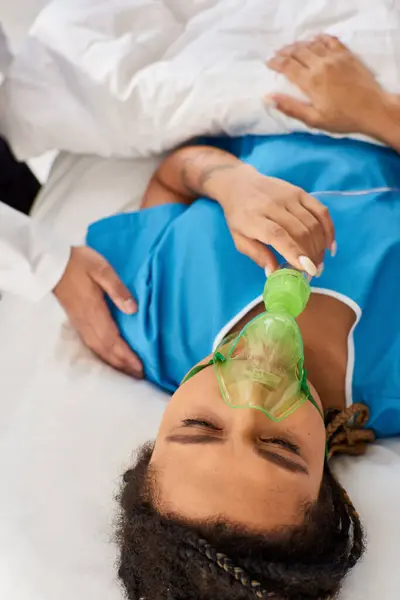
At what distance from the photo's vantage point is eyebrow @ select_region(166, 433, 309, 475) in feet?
2.64

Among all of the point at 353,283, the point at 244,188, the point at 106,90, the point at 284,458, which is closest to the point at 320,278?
the point at 353,283

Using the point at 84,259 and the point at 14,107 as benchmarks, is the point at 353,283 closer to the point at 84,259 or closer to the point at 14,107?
the point at 84,259

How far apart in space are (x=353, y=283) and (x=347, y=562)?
16.1 inches

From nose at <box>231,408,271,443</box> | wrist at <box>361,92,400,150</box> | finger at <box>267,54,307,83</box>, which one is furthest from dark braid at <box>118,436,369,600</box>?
finger at <box>267,54,307,83</box>

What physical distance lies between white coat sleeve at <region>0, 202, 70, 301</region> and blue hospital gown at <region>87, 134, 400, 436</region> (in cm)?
12

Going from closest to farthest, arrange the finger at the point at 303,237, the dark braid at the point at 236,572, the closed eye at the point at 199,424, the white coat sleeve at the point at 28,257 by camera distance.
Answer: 1. the dark braid at the point at 236,572
2. the closed eye at the point at 199,424
3. the finger at the point at 303,237
4. the white coat sleeve at the point at 28,257

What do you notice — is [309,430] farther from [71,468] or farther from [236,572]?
[71,468]

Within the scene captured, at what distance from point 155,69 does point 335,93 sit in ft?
1.16

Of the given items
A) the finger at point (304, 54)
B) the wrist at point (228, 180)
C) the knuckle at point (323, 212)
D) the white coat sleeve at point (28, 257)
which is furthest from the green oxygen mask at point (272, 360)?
the finger at point (304, 54)

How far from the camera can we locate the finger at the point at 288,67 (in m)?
1.15

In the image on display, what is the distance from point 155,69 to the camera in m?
1.24

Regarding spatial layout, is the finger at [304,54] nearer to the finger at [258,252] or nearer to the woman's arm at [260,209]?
the woman's arm at [260,209]

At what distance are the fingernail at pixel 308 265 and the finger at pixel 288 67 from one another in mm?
426

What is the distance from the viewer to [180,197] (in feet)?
4.12
